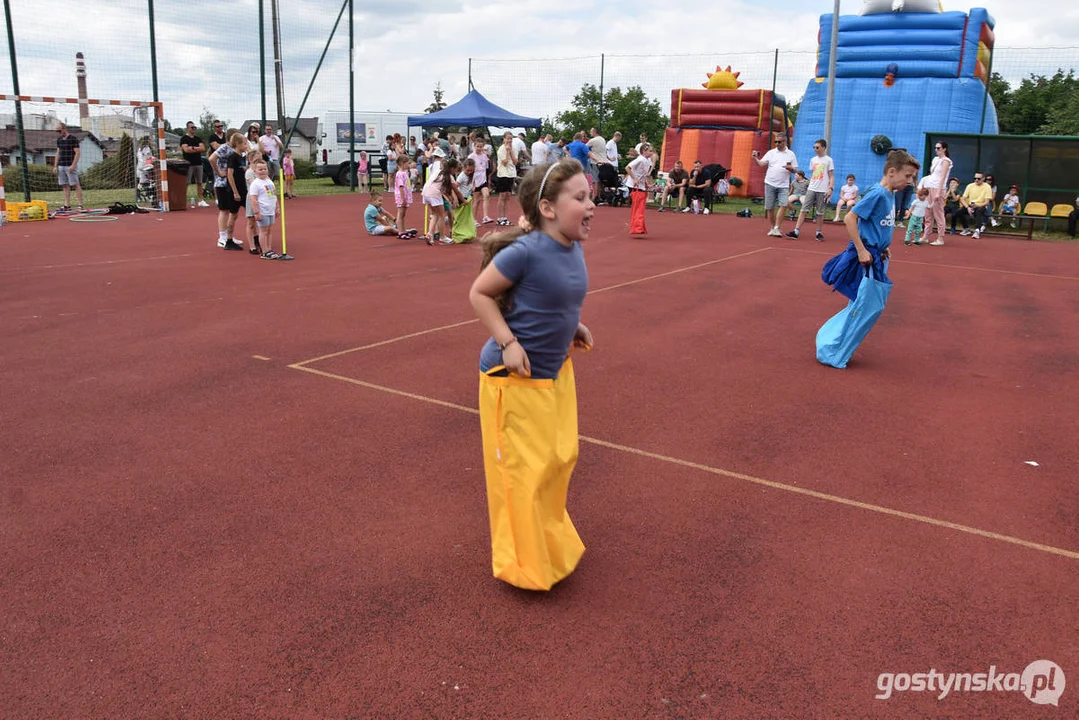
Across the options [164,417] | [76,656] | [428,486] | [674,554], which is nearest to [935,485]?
[674,554]

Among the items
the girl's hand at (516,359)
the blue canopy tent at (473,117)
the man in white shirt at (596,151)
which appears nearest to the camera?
the girl's hand at (516,359)

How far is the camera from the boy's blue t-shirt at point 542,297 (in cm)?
319

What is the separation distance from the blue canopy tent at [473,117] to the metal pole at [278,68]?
13.0 feet

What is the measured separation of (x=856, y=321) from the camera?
714 cm

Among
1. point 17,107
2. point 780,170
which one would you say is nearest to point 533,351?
point 780,170

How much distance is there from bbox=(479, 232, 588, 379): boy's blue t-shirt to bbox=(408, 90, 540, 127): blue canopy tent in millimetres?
24007

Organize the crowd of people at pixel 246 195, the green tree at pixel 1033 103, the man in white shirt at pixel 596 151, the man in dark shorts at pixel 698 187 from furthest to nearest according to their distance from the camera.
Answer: the green tree at pixel 1033 103, the man in dark shorts at pixel 698 187, the man in white shirt at pixel 596 151, the crowd of people at pixel 246 195

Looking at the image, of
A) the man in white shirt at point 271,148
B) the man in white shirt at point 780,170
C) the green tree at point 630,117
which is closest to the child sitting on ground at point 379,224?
the man in white shirt at point 271,148

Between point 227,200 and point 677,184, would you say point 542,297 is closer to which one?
point 227,200

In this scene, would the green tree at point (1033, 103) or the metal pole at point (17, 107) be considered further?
the green tree at point (1033, 103)

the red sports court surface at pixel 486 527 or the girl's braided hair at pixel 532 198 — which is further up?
the girl's braided hair at pixel 532 198

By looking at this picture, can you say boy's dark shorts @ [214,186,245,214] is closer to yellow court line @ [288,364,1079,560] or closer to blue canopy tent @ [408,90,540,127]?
yellow court line @ [288,364,1079,560]

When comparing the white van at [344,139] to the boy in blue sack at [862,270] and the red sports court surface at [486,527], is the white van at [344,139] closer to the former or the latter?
the red sports court surface at [486,527]

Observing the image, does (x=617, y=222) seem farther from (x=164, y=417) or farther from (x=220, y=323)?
(x=164, y=417)
